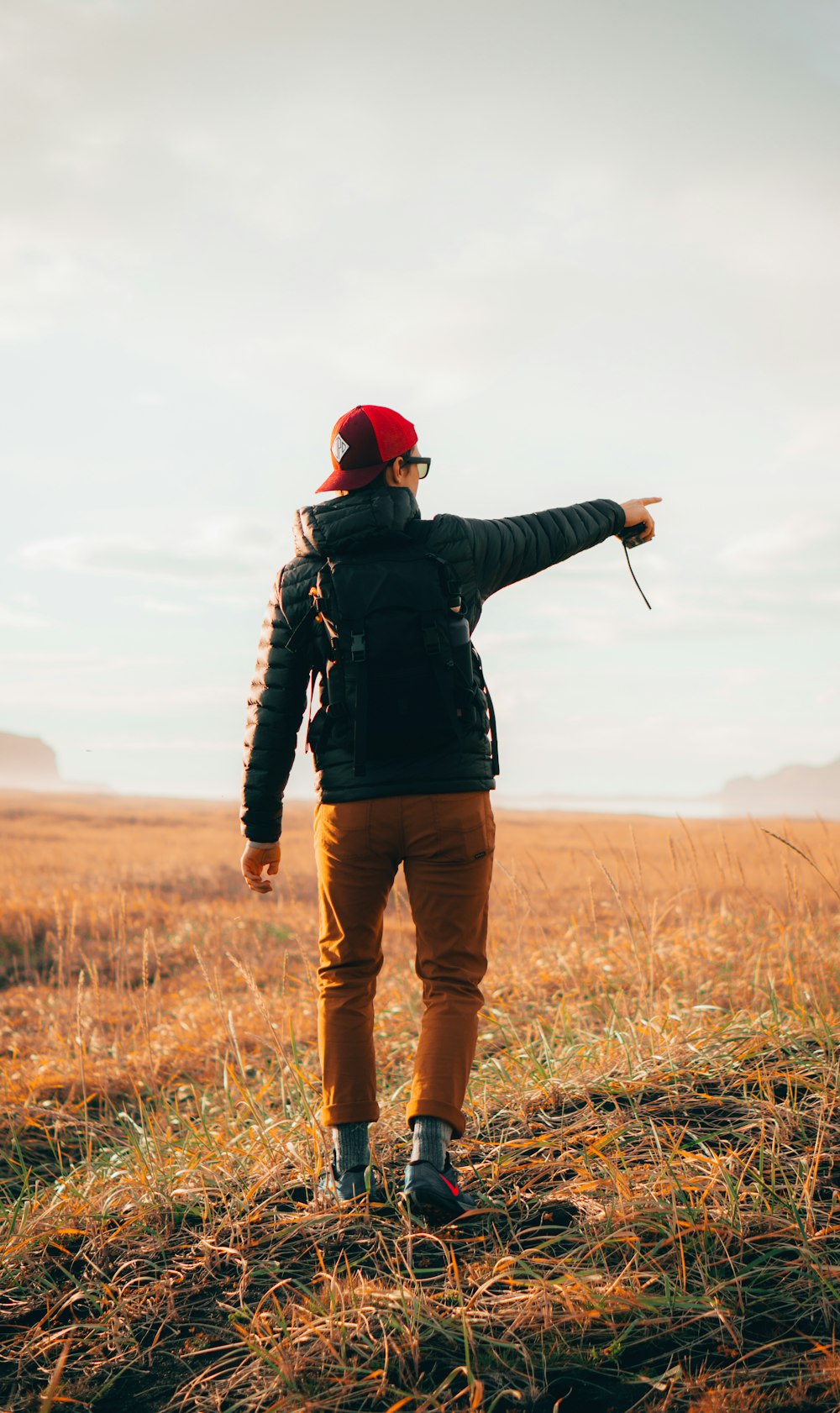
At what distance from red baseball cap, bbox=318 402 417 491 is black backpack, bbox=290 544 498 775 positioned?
364mm

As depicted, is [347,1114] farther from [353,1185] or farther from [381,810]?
[381,810]

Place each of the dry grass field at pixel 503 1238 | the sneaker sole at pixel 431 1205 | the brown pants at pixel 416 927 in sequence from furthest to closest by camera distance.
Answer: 1. the brown pants at pixel 416 927
2. the sneaker sole at pixel 431 1205
3. the dry grass field at pixel 503 1238

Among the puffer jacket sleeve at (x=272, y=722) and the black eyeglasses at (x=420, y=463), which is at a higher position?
the black eyeglasses at (x=420, y=463)

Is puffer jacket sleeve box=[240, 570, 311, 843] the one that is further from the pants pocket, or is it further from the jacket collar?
the pants pocket

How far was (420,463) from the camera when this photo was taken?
349cm

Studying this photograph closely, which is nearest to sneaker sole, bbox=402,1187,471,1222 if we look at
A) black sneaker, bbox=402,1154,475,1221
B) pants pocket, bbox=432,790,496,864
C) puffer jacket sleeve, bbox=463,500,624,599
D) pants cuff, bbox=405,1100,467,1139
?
black sneaker, bbox=402,1154,475,1221

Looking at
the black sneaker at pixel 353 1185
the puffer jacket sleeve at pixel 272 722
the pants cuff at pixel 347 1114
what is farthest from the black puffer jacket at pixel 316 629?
the black sneaker at pixel 353 1185

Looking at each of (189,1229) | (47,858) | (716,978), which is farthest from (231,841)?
(189,1229)

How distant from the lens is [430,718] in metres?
3.16

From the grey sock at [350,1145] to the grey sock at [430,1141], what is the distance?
27 centimetres

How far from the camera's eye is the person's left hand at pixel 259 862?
3561 mm

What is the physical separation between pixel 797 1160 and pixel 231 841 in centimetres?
2145

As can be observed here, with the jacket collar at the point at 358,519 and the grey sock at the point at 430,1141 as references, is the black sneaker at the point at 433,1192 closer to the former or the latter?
the grey sock at the point at 430,1141

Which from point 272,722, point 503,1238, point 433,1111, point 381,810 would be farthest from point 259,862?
point 503,1238
